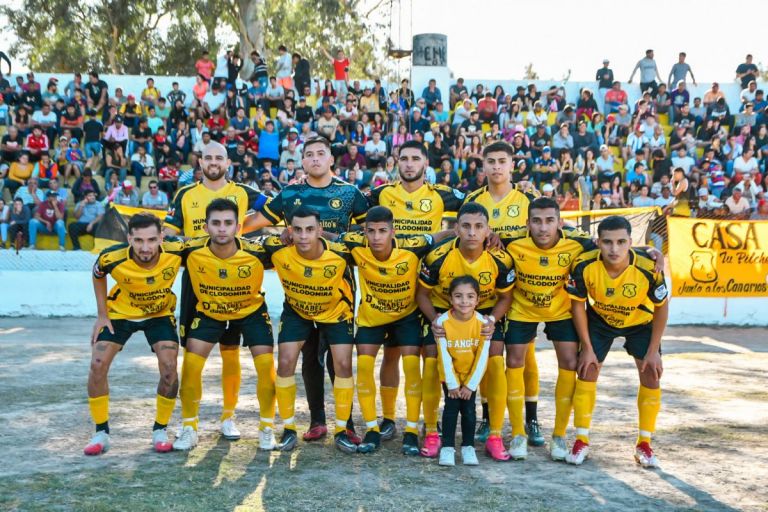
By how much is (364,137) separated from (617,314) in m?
14.5

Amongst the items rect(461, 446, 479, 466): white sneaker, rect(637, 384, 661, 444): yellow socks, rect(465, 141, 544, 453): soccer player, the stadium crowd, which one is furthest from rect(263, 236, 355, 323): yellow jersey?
the stadium crowd

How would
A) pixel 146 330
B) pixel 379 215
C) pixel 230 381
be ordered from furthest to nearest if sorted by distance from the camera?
pixel 230 381 < pixel 146 330 < pixel 379 215

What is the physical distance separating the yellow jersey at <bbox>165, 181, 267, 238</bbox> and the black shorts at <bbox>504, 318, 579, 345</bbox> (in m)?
2.50

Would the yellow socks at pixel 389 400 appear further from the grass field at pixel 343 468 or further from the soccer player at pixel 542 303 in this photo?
the soccer player at pixel 542 303

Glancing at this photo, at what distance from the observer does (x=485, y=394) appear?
287 inches

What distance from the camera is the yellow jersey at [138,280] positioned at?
6.86 meters

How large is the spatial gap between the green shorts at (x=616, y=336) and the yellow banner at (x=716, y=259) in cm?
852

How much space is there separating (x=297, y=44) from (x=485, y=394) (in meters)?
39.0

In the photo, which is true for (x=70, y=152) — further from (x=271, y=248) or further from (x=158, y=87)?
→ (x=271, y=248)

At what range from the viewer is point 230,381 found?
7320 mm

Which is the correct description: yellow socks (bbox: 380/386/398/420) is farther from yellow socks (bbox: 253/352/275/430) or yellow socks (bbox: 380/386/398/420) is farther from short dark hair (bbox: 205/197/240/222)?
short dark hair (bbox: 205/197/240/222)

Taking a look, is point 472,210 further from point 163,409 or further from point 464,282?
point 163,409

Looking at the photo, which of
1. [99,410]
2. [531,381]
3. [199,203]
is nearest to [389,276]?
[531,381]

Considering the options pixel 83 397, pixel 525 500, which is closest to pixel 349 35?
pixel 83 397
